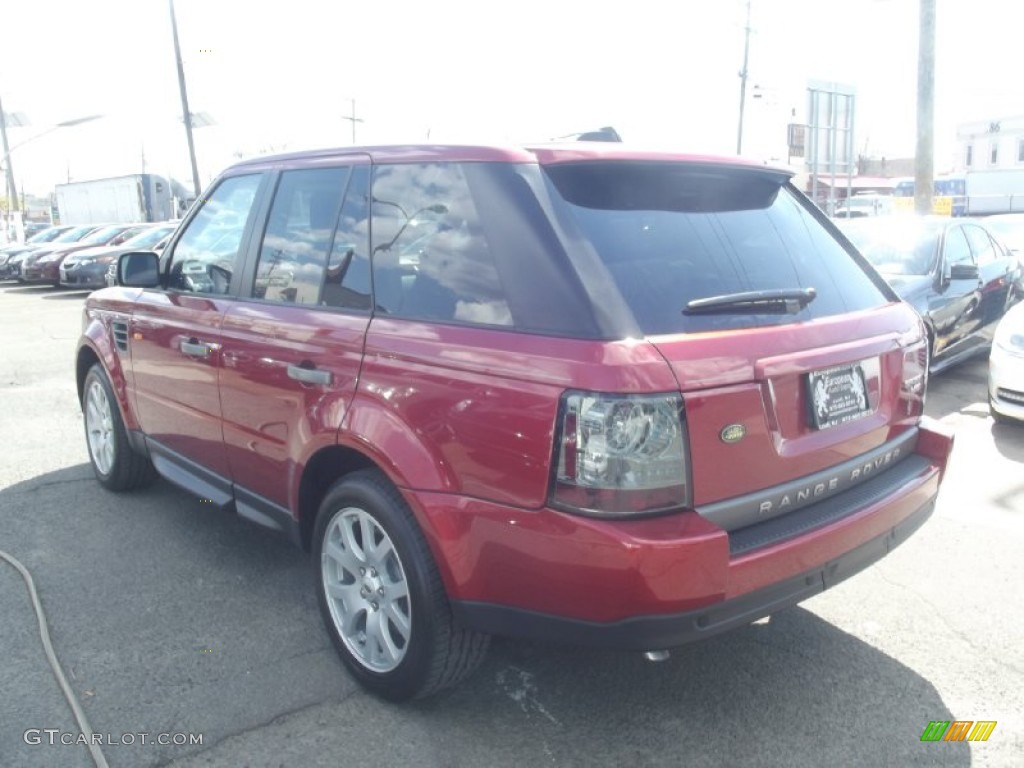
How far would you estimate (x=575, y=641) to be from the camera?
247cm

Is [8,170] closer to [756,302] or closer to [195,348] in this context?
[195,348]

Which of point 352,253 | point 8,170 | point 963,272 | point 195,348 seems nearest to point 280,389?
point 352,253

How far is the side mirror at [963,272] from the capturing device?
24.5 ft

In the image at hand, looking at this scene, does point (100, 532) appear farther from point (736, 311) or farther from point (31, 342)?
point (31, 342)

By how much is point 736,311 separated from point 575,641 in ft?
3.59

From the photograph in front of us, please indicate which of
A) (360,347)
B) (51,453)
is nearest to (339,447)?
(360,347)

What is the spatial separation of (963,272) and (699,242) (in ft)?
18.7

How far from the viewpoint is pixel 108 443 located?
516cm

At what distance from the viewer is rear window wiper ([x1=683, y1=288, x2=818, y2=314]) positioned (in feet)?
8.55

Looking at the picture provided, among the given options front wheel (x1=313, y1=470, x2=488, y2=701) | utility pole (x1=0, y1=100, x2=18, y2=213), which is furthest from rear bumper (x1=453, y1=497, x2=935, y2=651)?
utility pole (x1=0, y1=100, x2=18, y2=213)

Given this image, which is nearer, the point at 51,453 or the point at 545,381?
the point at 545,381

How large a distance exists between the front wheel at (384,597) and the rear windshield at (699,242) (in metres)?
1.03

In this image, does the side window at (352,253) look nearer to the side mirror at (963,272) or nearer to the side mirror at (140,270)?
the side mirror at (140,270)

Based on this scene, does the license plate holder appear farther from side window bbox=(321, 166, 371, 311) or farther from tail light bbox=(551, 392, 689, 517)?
side window bbox=(321, 166, 371, 311)
